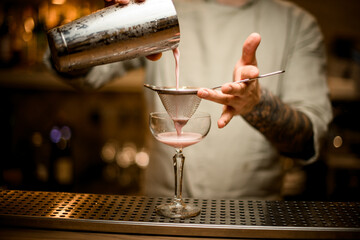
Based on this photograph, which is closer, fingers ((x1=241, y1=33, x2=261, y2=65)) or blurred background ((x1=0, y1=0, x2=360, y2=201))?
fingers ((x1=241, y1=33, x2=261, y2=65))

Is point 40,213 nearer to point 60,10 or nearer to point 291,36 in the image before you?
point 291,36

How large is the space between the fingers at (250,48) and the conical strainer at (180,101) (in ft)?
0.61

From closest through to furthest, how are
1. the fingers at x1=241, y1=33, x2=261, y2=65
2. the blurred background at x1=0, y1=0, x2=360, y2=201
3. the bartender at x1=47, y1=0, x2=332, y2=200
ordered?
the fingers at x1=241, y1=33, x2=261, y2=65
the bartender at x1=47, y1=0, x2=332, y2=200
the blurred background at x1=0, y1=0, x2=360, y2=201

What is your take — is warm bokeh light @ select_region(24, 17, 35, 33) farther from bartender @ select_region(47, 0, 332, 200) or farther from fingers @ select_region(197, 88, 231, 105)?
fingers @ select_region(197, 88, 231, 105)

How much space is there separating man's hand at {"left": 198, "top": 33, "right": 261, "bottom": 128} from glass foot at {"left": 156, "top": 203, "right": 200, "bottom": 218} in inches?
9.8

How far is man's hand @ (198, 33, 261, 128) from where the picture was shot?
107cm

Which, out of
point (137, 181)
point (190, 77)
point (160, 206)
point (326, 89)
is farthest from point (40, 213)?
point (137, 181)

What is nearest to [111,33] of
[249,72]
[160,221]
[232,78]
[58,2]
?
[249,72]

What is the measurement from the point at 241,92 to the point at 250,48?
14 centimetres

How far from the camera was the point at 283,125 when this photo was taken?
148 cm

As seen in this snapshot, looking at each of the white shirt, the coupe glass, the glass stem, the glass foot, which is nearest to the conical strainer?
the coupe glass

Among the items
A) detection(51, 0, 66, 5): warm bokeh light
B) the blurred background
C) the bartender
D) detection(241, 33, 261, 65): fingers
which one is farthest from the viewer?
detection(51, 0, 66, 5): warm bokeh light

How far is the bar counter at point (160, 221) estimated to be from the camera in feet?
3.28

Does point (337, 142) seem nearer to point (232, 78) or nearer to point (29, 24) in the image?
point (232, 78)
